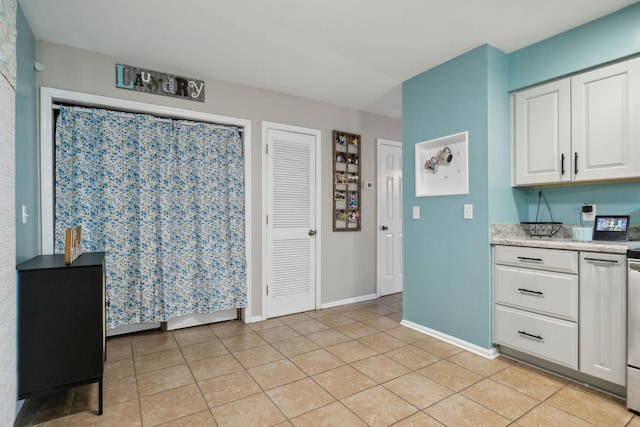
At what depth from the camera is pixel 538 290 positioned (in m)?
2.36

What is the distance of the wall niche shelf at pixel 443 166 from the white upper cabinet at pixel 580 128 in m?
0.42

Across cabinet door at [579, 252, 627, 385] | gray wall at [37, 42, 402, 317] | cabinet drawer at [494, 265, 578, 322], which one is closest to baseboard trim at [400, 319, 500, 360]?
cabinet drawer at [494, 265, 578, 322]

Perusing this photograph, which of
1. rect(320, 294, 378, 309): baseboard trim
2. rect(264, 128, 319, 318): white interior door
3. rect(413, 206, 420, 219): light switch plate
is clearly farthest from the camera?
rect(320, 294, 378, 309): baseboard trim

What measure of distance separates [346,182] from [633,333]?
2.93m

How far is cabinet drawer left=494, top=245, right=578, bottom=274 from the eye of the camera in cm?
220

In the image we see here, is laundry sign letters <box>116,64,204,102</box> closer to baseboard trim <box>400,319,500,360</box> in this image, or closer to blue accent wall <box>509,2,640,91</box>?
blue accent wall <box>509,2,640,91</box>

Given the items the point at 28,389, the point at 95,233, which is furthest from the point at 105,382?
the point at 95,233

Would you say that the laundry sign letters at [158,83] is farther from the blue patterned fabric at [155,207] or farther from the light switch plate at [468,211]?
the light switch plate at [468,211]

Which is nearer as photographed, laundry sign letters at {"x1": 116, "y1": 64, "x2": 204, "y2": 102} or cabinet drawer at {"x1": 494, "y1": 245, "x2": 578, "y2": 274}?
cabinet drawer at {"x1": 494, "y1": 245, "x2": 578, "y2": 274}

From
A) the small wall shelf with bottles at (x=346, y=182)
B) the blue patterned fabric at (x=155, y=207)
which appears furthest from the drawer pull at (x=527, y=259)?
the blue patterned fabric at (x=155, y=207)

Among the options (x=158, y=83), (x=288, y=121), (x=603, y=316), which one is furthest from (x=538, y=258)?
(x=158, y=83)

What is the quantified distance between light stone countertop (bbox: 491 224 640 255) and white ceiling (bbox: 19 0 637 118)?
1.52 m

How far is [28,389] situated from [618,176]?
12.7 ft

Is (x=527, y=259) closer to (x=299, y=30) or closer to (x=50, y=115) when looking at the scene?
(x=299, y=30)
